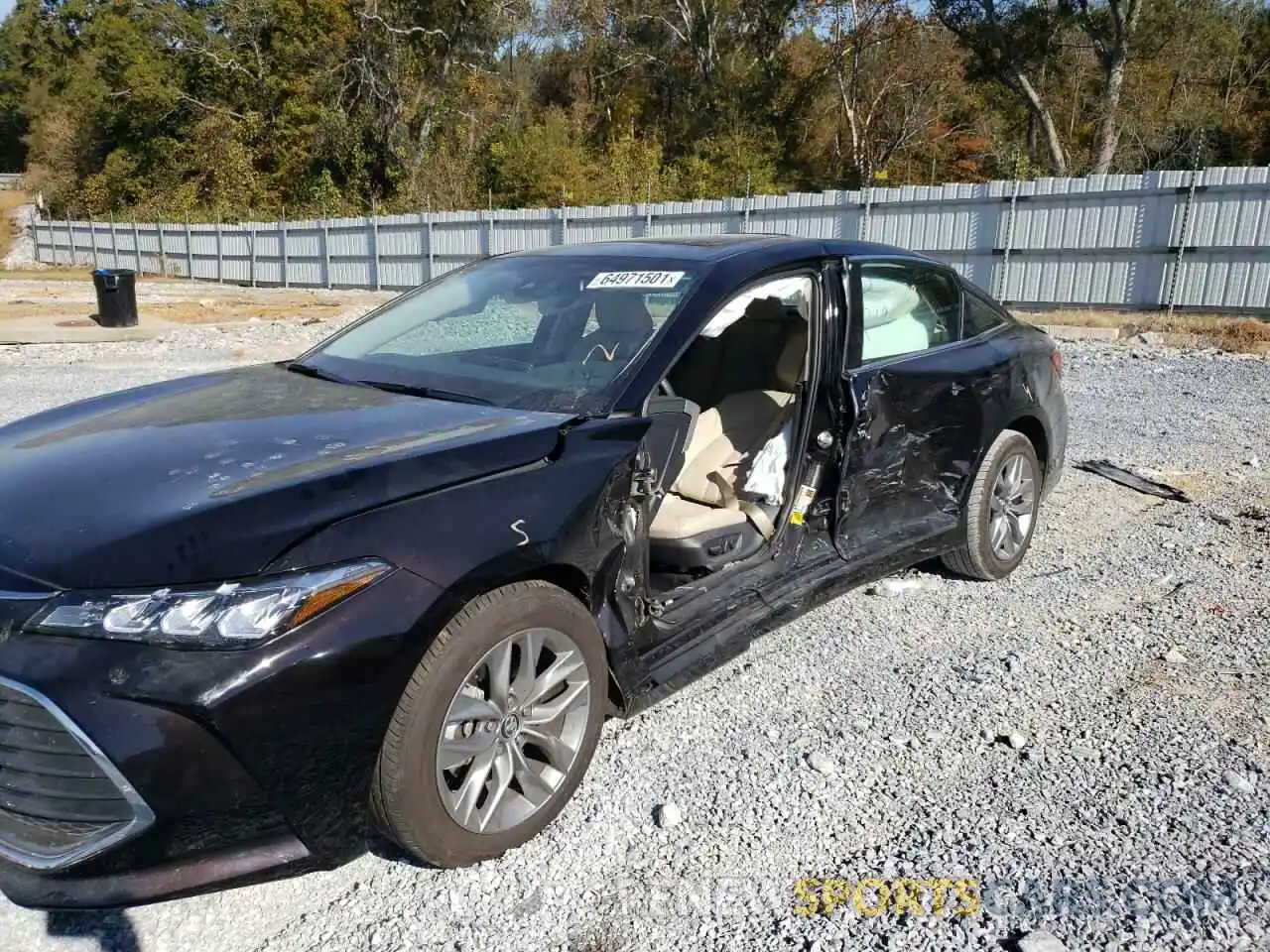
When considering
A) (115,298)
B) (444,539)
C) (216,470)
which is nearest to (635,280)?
(444,539)

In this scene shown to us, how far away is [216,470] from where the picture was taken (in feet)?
7.72

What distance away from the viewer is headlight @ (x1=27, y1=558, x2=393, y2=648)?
6.31ft

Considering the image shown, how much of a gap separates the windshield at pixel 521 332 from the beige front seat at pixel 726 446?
2.01ft

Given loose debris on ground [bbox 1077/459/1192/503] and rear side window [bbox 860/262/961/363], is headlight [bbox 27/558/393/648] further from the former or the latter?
loose debris on ground [bbox 1077/459/1192/503]

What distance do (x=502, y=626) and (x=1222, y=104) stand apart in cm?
4120

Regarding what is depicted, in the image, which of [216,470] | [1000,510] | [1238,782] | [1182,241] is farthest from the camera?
[1182,241]

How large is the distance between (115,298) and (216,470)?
15908mm

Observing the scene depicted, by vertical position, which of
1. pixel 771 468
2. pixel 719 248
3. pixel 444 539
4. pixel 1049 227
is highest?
pixel 1049 227

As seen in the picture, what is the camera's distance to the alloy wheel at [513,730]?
2.30 m

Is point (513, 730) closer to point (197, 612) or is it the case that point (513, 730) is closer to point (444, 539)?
point (444, 539)

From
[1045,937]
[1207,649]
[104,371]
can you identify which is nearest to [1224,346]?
[1207,649]

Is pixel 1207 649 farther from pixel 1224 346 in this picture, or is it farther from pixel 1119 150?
pixel 1119 150

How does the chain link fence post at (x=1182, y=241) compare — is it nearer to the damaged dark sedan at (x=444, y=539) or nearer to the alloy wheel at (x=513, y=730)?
the damaged dark sedan at (x=444, y=539)

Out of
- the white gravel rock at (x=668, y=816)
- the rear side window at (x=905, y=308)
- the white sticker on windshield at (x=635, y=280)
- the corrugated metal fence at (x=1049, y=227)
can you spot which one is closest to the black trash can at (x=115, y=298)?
the corrugated metal fence at (x=1049, y=227)
